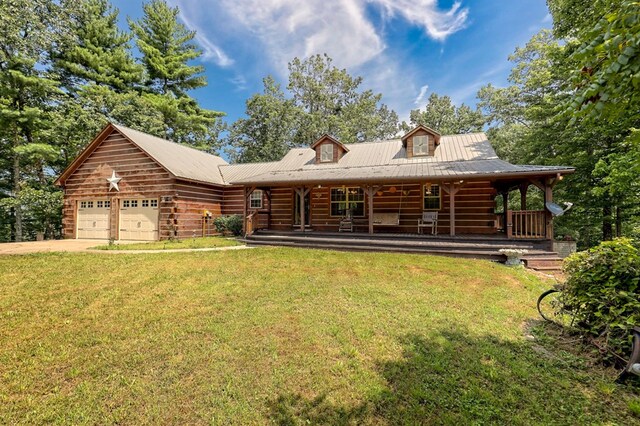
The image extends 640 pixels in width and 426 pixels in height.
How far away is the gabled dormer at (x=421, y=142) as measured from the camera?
13914mm

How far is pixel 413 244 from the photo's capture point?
33.6 feet

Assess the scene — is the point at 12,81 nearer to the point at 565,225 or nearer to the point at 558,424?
the point at 558,424

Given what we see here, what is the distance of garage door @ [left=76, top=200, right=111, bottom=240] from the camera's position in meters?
15.3

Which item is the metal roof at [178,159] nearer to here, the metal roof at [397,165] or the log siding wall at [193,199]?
the log siding wall at [193,199]

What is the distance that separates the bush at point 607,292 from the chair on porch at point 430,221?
761cm

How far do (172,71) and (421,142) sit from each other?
27.1 meters

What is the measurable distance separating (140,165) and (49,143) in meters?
10.0

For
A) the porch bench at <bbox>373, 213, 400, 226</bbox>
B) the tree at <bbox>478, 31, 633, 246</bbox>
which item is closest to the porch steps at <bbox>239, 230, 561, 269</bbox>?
the porch bench at <bbox>373, 213, 400, 226</bbox>

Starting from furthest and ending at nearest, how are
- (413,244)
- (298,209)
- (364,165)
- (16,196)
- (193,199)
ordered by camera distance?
(16,196), (193,199), (298,209), (364,165), (413,244)

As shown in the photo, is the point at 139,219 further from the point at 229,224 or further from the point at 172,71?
the point at 172,71

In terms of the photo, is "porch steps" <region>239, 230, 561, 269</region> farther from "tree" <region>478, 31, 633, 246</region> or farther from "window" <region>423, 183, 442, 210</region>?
"tree" <region>478, 31, 633, 246</region>

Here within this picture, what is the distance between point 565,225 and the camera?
15.3 m

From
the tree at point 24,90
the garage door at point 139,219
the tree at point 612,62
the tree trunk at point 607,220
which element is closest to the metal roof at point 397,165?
the garage door at point 139,219

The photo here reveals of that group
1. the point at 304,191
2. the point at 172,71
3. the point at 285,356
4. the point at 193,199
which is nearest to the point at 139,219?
the point at 193,199
